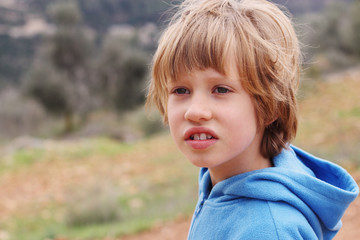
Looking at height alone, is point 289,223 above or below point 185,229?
above

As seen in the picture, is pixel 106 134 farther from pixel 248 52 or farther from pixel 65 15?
pixel 248 52

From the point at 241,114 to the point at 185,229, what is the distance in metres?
3.56

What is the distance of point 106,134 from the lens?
690 inches

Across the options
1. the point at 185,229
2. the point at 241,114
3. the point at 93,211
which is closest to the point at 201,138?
the point at 241,114

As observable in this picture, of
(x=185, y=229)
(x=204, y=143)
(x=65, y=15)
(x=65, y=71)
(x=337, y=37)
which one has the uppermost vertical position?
(x=65, y=15)

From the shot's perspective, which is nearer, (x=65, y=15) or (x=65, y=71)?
(x=65, y=15)

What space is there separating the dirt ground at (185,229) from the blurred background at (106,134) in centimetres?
5

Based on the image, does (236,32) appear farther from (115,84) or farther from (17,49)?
(17,49)

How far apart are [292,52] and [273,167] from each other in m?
0.41

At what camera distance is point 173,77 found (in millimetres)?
1423

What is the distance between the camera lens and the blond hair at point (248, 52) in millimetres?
1364

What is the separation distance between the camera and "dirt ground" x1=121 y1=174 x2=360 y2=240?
3.64m

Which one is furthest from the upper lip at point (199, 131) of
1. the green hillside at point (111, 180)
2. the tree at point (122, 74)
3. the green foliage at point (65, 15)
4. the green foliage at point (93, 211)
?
the green foliage at point (65, 15)

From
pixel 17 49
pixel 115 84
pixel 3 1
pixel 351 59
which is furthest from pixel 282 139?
pixel 3 1
